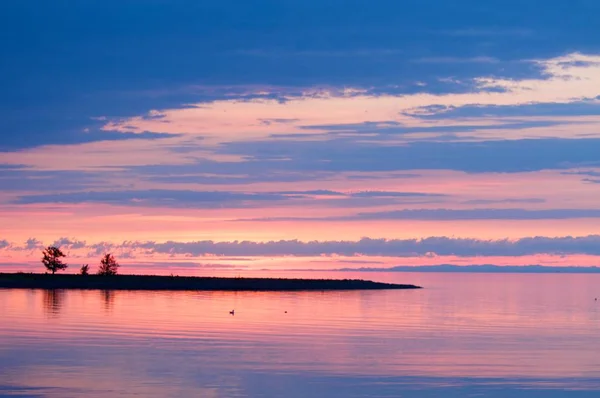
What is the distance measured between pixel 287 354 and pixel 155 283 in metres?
103

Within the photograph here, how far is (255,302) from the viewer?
106062 millimetres

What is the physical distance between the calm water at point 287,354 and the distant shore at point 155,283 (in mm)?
57773

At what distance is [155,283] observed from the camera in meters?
150

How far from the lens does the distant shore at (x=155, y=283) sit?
14200 centimetres

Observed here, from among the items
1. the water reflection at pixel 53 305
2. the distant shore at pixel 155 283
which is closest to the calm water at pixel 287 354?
the water reflection at pixel 53 305

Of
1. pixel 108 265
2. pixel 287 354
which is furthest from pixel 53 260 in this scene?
pixel 287 354

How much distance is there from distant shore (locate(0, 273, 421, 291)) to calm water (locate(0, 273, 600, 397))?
5777cm

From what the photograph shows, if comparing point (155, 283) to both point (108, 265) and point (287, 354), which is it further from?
point (287, 354)

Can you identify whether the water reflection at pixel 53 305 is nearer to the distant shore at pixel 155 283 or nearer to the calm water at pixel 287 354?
the calm water at pixel 287 354

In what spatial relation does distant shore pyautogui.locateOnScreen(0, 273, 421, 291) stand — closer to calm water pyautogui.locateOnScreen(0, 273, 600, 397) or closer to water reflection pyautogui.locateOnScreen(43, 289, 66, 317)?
water reflection pyautogui.locateOnScreen(43, 289, 66, 317)

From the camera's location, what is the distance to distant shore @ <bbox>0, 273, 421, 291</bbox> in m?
142

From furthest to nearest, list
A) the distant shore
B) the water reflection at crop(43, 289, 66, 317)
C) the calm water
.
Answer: the distant shore
the water reflection at crop(43, 289, 66, 317)
the calm water

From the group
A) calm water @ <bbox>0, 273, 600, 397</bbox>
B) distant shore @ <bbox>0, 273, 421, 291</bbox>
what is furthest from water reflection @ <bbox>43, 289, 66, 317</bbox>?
distant shore @ <bbox>0, 273, 421, 291</bbox>

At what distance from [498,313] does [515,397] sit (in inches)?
2176
